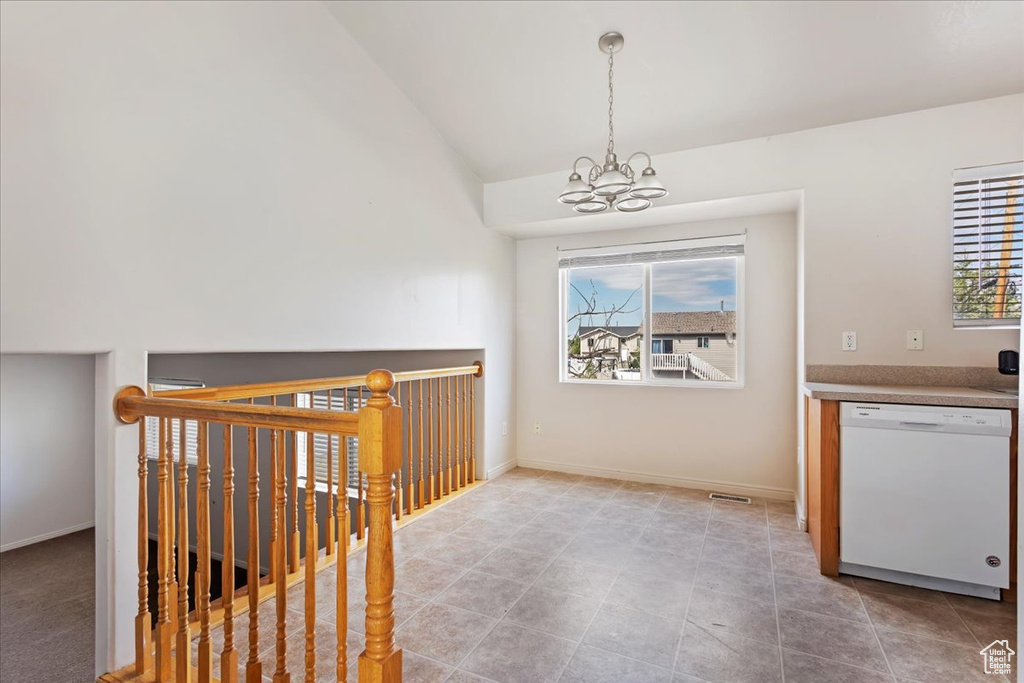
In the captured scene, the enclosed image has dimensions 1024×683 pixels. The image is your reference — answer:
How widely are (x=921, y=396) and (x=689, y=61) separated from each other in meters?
2.04

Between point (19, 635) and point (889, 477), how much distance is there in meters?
4.24

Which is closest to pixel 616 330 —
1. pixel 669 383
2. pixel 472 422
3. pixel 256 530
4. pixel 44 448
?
pixel 669 383

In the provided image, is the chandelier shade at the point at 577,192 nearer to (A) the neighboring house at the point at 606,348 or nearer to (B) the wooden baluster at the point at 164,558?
(B) the wooden baluster at the point at 164,558

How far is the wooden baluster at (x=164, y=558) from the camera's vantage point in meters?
1.70

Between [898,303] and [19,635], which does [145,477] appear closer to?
[19,635]

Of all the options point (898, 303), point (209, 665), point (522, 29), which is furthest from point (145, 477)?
point (898, 303)

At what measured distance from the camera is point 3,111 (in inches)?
57.7

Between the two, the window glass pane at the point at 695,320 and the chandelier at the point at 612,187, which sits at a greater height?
the chandelier at the point at 612,187

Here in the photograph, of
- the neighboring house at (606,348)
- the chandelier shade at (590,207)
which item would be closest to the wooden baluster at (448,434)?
the neighboring house at (606,348)

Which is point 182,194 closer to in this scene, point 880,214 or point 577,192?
point 577,192

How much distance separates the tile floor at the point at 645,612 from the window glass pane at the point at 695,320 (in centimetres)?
125

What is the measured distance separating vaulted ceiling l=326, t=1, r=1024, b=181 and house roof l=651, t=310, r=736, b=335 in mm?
1328

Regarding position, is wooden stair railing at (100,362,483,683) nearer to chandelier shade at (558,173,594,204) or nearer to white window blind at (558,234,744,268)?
chandelier shade at (558,173,594,204)

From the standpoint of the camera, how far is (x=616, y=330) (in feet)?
13.9
